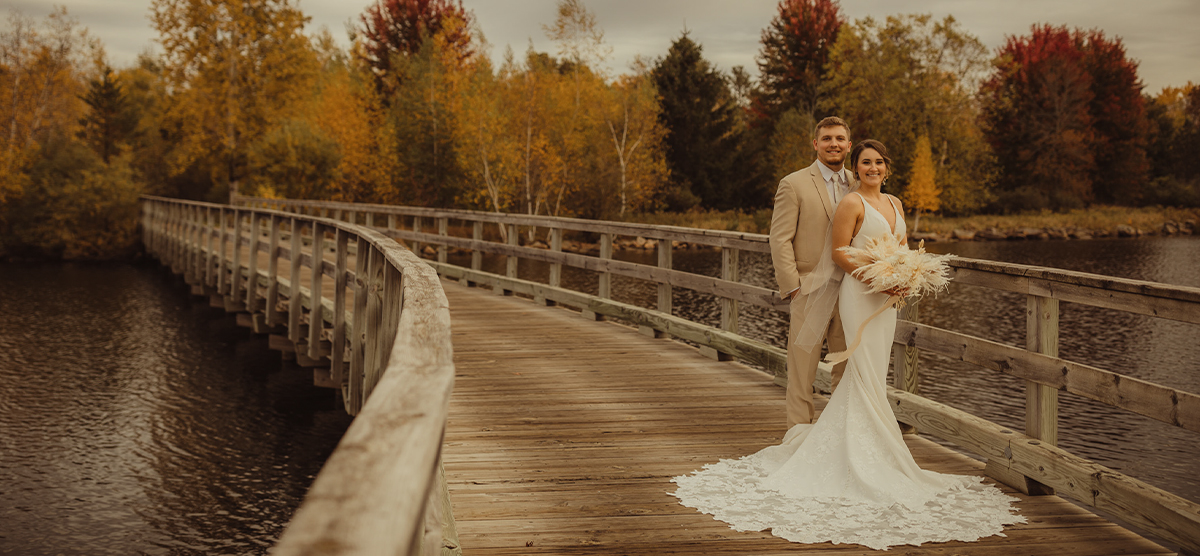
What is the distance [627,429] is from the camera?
220 inches

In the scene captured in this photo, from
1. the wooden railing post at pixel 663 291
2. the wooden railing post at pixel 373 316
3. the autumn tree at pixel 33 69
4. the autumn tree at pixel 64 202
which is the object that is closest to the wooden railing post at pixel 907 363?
the wooden railing post at pixel 373 316

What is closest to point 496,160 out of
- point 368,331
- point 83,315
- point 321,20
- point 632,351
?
point 83,315

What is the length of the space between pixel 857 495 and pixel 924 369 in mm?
9744

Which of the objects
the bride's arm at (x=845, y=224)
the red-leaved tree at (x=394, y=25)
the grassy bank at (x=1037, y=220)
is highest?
the red-leaved tree at (x=394, y=25)

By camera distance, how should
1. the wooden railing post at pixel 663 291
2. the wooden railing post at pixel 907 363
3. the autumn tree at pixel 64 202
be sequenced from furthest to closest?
the autumn tree at pixel 64 202 < the wooden railing post at pixel 663 291 < the wooden railing post at pixel 907 363

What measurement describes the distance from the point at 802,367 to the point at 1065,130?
49491mm

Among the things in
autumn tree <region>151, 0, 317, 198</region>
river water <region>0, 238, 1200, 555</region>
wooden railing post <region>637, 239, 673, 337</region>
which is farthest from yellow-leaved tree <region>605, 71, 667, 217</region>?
wooden railing post <region>637, 239, 673, 337</region>

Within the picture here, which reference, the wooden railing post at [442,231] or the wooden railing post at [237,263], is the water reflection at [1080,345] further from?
the wooden railing post at [237,263]

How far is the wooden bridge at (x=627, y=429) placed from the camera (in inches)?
59.2

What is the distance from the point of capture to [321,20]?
65500 millimetres

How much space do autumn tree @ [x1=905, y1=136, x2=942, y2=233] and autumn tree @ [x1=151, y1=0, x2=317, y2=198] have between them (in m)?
25.5

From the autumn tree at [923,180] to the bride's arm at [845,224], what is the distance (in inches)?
1543

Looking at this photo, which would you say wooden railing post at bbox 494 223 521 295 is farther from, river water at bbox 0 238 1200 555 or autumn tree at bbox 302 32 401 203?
autumn tree at bbox 302 32 401 203

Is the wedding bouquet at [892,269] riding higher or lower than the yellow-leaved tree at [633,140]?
lower
